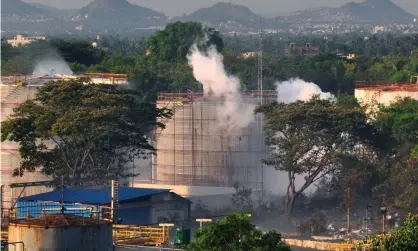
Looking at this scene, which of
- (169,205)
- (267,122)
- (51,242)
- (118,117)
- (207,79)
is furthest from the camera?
(207,79)

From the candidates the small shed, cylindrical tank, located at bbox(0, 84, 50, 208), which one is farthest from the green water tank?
cylindrical tank, located at bbox(0, 84, 50, 208)

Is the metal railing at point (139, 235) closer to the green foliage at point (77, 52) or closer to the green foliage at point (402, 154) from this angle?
the green foliage at point (402, 154)

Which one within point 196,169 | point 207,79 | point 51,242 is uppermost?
point 207,79

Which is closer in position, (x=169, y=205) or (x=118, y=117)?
(x=169, y=205)

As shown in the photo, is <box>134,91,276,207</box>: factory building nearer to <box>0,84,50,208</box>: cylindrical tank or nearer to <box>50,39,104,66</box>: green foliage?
<box>0,84,50,208</box>: cylindrical tank

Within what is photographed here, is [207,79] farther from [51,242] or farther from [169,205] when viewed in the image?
[51,242]

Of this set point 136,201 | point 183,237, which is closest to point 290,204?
point 136,201

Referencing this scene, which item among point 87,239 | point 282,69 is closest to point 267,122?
point 87,239
